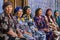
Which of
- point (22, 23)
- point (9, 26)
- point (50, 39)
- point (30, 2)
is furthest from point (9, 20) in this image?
point (30, 2)

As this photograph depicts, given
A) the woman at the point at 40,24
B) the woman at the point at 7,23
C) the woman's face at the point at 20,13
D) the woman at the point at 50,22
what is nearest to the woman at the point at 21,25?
the woman's face at the point at 20,13

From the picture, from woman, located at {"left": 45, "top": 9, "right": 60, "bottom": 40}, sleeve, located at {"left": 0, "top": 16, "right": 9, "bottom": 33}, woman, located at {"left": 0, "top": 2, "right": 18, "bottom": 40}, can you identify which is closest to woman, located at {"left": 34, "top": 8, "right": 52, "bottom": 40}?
woman, located at {"left": 45, "top": 9, "right": 60, "bottom": 40}

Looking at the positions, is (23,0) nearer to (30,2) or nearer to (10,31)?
(30,2)

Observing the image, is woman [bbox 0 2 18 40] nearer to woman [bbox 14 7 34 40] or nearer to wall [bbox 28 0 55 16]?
woman [bbox 14 7 34 40]

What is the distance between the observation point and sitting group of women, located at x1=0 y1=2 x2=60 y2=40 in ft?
13.5

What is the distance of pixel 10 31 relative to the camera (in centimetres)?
415

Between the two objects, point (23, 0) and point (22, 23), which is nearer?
point (22, 23)

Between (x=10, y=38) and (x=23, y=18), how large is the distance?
1048 mm

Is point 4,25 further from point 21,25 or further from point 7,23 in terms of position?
point 21,25

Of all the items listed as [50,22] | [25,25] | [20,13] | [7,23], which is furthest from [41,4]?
[7,23]

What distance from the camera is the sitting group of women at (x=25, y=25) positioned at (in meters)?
4.12

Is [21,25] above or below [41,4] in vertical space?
below

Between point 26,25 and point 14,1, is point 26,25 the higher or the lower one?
the lower one

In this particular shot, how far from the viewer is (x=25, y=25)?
196 inches
